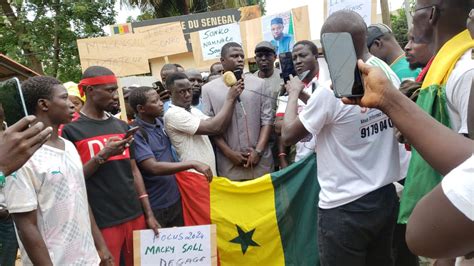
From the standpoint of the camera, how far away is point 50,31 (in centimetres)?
1755

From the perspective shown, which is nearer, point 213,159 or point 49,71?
point 213,159

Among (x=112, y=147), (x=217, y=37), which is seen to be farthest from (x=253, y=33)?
(x=112, y=147)

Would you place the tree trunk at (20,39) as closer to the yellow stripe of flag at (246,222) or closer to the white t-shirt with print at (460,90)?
the yellow stripe of flag at (246,222)

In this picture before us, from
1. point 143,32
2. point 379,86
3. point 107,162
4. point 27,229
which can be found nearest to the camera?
point 379,86

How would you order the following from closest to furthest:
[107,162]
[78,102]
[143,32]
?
[107,162] < [78,102] < [143,32]

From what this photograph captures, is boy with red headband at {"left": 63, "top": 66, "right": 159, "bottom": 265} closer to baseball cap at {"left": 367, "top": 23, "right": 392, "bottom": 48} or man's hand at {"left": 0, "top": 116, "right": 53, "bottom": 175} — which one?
man's hand at {"left": 0, "top": 116, "right": 53, "bottom": 175}

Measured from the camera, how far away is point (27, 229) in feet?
8.02

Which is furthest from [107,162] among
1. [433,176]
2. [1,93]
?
[433,176]

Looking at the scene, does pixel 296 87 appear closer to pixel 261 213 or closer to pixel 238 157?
pixel 238 157

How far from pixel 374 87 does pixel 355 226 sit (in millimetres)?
→ 1478

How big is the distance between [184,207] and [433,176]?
2725mm

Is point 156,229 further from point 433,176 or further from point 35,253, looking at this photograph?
point 433,176

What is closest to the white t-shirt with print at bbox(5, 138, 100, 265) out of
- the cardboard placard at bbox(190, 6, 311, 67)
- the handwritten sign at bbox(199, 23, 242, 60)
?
the cardboard placard at bbox(190, 6, 311, 67)

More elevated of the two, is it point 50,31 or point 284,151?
point 50,31
